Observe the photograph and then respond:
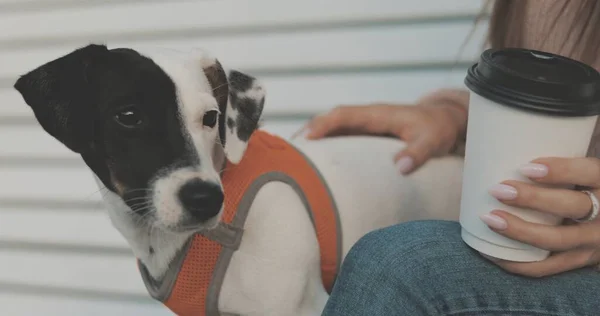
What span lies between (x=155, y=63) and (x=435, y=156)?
1.82 feet

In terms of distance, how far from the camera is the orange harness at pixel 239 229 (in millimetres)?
848

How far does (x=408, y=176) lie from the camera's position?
103 cm

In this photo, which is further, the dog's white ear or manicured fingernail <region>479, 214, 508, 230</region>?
the dog's white ear

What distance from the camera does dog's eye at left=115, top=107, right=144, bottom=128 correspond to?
0.73m

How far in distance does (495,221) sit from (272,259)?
388mm

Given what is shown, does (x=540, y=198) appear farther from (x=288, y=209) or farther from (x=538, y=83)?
(x=288, y=209)

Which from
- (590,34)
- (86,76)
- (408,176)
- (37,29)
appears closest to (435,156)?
(408,176)

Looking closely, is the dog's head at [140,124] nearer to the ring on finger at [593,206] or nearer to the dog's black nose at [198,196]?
the dog's black nose at [198,196]

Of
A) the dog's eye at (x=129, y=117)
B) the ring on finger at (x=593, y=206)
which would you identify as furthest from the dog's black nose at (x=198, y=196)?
the ring on finger at (x=593, y=206)

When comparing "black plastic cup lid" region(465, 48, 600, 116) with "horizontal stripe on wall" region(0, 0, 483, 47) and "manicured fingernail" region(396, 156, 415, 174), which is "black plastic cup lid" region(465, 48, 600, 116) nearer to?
"manicured fingernail" region(396, 156, 415, 174)

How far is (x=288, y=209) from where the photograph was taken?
90 centimetres

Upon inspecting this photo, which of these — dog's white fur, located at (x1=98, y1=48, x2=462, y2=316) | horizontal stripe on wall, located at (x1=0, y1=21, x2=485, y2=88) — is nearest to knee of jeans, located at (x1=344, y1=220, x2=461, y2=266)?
dog's white fur, located at (x1=98, y1=48, x2=462, y2=316)

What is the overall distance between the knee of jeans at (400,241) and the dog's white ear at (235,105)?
26cm

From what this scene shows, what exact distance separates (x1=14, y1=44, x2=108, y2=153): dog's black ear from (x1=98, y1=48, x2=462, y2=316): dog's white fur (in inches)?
3.8
